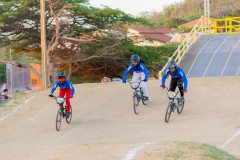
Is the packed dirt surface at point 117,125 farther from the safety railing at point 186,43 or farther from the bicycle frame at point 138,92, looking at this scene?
the safety railing at point 186,43

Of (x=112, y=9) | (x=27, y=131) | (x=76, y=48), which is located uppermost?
(x=112, y=9)

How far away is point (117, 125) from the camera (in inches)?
552

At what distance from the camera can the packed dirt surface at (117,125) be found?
922 centimetres

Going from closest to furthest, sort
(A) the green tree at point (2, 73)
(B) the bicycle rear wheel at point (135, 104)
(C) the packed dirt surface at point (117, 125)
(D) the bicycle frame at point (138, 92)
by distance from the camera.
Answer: (C) the packed dirt surface at point (117, 125) < (B) the bicycle rear wheel at point (135, 104) < (D) the bicycle frame at point (138, 92) < (A) the green tree at point (2, 73)

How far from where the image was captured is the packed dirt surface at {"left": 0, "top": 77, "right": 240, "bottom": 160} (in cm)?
922

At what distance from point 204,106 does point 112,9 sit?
65.7 feet

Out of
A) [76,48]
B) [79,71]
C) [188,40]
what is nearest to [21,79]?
[79,71]

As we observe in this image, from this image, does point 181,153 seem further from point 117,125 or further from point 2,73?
point 2,73

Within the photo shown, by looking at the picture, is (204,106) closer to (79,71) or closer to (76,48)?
(76,48)

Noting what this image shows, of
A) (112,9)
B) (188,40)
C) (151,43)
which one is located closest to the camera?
(188,40)

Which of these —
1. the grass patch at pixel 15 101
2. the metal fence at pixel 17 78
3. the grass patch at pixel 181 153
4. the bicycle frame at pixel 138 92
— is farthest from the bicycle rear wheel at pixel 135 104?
the metal fence at pixel 17 78

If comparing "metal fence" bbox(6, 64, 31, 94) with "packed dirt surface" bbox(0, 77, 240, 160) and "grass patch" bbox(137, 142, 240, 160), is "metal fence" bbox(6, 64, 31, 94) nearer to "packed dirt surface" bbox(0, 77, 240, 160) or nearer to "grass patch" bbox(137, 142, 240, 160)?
"packed dirt surface" bbox(0, 77, 240, 160)

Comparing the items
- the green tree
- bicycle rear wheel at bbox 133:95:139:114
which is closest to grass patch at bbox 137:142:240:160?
bicycle rear wheel at bbox 133:95:139:114

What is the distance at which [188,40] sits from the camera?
30125mm
